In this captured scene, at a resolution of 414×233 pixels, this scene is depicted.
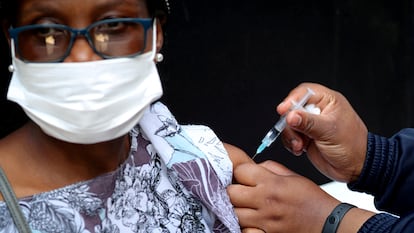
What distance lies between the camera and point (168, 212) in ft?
6.81

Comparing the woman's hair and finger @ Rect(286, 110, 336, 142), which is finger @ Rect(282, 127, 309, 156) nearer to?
finger @ Rect(286, 110, 336, 142)

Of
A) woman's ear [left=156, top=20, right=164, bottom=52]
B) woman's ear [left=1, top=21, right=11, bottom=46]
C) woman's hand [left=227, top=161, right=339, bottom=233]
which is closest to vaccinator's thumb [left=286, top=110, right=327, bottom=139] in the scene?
woman's hand [left=227, top=161, right=339, bottom=233]

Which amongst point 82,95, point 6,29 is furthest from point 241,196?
point 6,29

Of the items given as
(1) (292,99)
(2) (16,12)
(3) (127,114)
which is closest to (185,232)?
(3) (127,114)

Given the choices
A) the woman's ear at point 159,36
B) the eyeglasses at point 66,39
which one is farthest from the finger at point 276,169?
the eyeglasses at point 66,39

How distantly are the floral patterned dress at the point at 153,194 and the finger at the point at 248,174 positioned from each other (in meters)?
0.04

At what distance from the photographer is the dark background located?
376 cm

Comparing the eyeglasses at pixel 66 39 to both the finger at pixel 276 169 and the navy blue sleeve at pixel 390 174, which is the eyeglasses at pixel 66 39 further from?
the navy blue sleeve at pixel 390 174

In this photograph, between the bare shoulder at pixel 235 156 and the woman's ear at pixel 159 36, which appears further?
the bare shoulder at pixel 235 156

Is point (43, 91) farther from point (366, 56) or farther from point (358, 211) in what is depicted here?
point (366, 56)

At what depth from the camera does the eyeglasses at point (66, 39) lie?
1876 mm

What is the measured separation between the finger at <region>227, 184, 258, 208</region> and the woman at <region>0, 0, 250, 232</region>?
0.22 feet

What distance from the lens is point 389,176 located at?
240 cm

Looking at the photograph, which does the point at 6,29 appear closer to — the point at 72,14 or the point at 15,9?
the point at 15,9
